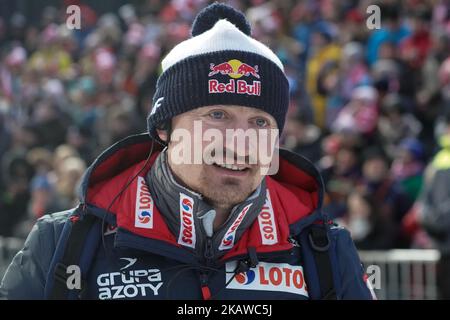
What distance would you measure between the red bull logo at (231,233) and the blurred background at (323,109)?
4214 millimetres

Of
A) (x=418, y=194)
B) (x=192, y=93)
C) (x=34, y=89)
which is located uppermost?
(x=34, y=89)

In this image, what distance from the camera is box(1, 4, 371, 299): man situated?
9.70 ft

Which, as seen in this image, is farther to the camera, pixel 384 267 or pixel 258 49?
pixel 384 267

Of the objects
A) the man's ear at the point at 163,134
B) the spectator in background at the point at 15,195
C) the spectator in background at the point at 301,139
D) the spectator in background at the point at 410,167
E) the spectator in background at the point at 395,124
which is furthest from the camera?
the spectator in background at the point at 15,195

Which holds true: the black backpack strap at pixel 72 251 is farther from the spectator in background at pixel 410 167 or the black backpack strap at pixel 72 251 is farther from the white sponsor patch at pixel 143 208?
the spectator in background at pixel 410 167

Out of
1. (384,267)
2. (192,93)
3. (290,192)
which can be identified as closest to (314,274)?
(290,192)

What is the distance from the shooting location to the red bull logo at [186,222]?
9.90ft
